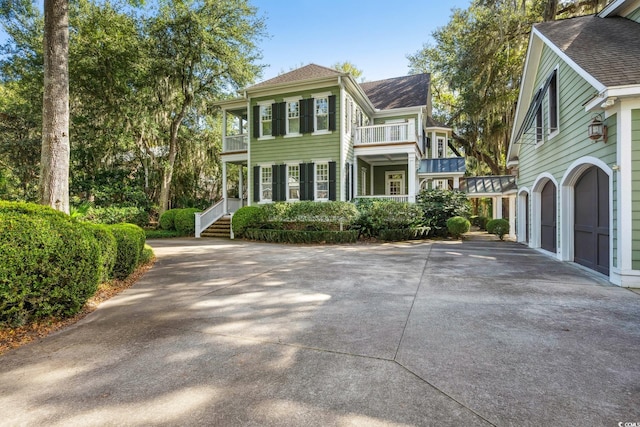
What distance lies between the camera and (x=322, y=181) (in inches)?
561

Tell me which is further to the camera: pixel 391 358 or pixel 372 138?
pixel 372 138

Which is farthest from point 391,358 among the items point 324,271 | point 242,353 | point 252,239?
point 252,239

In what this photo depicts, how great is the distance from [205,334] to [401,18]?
15.1 m

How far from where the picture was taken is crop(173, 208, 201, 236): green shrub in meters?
15.0

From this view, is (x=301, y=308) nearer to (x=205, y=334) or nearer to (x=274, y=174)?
(x=205, y=334)

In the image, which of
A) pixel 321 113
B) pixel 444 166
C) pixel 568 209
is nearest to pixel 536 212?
pixel 568 209

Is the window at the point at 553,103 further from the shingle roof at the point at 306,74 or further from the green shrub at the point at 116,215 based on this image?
the green shrub at the point at 116,215

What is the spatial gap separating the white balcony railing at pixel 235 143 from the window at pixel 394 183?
7.92m

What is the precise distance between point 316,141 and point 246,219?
4.57m

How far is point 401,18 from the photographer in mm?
13945

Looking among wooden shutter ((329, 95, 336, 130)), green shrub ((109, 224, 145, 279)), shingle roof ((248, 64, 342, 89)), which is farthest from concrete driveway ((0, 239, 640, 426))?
shingle roof ((248, 64, 342, 89))

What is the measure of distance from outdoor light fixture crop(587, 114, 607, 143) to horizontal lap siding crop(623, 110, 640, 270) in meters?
0.55

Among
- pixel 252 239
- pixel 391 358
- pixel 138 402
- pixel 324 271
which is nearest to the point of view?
pixel 138 402

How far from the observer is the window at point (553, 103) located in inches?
319
